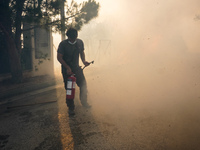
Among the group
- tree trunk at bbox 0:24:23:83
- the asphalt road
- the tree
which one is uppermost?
the tree

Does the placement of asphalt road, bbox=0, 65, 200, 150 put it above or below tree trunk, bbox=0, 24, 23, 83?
below

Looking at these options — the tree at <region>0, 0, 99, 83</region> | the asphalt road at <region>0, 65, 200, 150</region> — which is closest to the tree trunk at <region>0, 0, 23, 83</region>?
the tree at <region>0, 0, 99, 83</region>

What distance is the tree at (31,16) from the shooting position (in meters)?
6.24


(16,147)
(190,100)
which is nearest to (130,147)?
(16,147)

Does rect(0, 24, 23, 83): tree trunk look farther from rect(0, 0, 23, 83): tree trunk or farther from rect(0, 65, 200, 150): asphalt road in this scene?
rect(0, 65, 200, 150): asphalt road

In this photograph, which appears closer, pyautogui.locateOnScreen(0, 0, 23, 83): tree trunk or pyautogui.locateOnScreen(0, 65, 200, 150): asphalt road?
pyautogui.locateOnScreen(0, 65, 200, 150): asphalt road

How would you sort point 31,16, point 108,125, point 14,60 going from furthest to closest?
point 14,60
point 31,16
point 108,125

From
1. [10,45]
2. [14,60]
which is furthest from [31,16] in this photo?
[14,60]

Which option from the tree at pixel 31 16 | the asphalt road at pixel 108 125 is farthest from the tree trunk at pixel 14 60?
the asphalt road at pixel 108 125

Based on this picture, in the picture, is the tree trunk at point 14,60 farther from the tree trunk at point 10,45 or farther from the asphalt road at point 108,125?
→ the asphalt road at point 108,125

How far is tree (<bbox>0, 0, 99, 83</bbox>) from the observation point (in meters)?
6.24

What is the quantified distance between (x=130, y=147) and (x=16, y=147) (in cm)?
164

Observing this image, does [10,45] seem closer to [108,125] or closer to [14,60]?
[14,60]

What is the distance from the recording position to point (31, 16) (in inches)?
244
